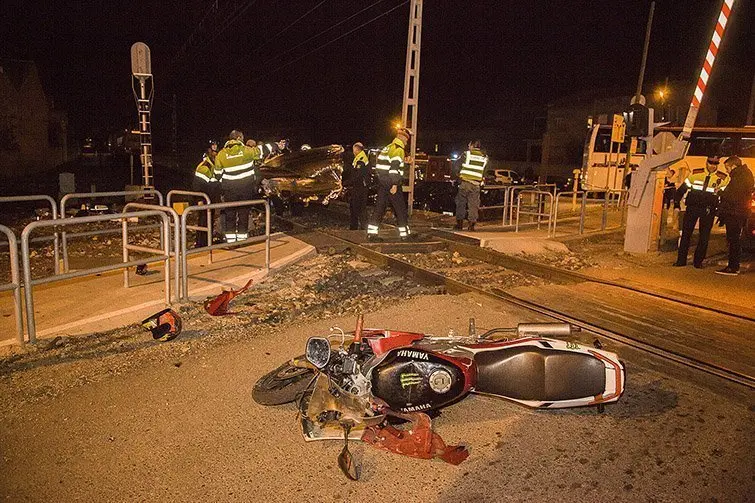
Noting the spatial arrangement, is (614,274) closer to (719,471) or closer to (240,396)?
(719,471)

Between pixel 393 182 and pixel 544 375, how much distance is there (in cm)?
697

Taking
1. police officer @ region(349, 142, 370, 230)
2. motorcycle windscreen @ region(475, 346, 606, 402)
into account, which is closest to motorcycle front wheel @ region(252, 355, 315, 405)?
motorcycle windscreen @ region(475, 346, 606, 402)

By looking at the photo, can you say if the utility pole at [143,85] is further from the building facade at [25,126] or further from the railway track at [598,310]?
the building facade at [25,126]

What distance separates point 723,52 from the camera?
41906mm

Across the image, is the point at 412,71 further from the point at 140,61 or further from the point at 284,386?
the point at 284,386

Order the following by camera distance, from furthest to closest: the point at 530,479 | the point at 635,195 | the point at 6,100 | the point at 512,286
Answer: the point at 6,100
the point at 635,195
the point at 512,286
the point at 530,479

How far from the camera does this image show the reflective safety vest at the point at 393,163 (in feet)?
34.5

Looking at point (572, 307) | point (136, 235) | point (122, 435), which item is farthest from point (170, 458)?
point (136, 235)

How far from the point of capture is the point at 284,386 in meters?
4.48

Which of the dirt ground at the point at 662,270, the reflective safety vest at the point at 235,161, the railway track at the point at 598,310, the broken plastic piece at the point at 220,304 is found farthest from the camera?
the reflective safety vest at the point at 235,161

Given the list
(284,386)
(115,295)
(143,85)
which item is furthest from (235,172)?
(284,386)

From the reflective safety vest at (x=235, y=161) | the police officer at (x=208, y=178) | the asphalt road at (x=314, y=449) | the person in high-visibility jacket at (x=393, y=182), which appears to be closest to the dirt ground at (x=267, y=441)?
the asphalt road at (x=314, y=449)

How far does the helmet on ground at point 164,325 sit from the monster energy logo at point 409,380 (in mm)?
2782

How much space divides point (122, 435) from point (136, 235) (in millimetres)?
10040
